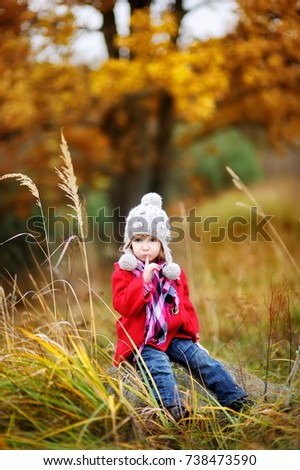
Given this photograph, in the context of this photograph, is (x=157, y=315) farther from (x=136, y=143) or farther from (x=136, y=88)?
(x=136, y=143)

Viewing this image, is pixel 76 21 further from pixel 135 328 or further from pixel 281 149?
pixel 135 328

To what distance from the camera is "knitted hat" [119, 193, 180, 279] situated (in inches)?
119

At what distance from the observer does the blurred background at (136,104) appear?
6795 millimetres

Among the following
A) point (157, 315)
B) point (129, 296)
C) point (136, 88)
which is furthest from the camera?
point (136, 88)

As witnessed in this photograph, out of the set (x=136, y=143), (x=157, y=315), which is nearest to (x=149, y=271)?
(x=157, y=315)

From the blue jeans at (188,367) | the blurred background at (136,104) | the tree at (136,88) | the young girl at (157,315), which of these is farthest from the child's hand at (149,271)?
the tree at (136,88)

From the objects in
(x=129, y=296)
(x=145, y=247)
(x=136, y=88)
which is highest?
(x=145, y=247)

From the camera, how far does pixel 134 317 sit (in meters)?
3.04

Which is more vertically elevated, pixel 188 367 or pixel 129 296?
pixel 129 296

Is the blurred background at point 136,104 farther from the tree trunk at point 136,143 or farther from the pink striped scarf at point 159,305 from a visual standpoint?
the pink striped scarf at point 159,305

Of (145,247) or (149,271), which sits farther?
(145,247)

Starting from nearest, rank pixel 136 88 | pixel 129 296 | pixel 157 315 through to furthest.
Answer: pixel 129 296 → pixel 157 315 → pixel 136 88

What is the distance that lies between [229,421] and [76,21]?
19.8 ft

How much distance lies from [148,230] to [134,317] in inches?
19.5
